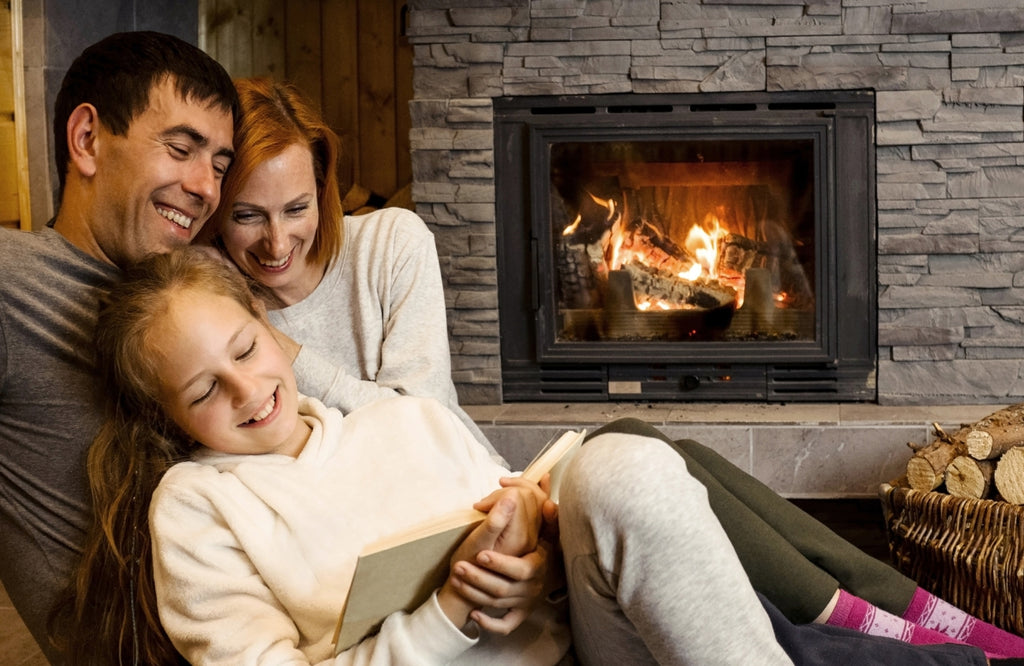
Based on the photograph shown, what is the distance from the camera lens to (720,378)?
2.67 metres

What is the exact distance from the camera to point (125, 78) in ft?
4.29

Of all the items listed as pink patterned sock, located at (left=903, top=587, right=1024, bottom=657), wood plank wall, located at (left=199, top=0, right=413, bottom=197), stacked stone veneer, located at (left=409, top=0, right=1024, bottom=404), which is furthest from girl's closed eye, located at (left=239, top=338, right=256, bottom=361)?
wood plank wall, located at (left=199, top=0, right=413, bottom=197)

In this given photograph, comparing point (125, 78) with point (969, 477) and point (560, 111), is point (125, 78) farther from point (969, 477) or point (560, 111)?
point (969, 477)

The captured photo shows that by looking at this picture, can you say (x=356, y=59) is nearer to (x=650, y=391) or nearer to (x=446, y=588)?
(x=650, y=391)

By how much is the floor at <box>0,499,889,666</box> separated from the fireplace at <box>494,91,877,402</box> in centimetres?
27

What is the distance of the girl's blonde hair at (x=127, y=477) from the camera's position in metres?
1.18

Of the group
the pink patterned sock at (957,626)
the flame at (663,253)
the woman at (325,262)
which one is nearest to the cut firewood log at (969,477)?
the pink patterned sock at (957,626)

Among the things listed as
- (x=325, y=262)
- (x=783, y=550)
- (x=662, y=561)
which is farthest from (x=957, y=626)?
(x=325, y=262)

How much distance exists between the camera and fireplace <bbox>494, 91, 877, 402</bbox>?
102 inches

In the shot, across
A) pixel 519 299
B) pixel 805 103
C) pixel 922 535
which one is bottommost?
pixel 922 535

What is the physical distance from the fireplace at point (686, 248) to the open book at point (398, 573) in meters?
1.63

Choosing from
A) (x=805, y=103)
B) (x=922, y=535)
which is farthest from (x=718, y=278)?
(x=922, y=535)

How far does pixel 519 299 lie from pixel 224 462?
153cm

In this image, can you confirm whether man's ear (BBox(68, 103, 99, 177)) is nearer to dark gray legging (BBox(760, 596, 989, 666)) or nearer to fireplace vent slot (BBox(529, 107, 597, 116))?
dark gray legging (BBox(760, 596, 989, 666))
